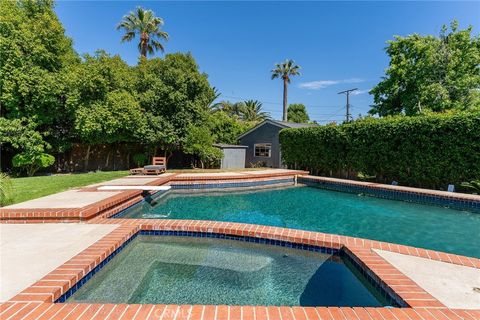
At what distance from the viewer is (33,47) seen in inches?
511

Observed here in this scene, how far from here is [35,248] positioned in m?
3.44

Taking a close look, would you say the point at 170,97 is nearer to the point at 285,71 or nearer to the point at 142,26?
the point at 142,26

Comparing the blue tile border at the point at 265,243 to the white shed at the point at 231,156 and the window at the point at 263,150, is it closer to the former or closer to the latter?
the white shed at the point at 231,156

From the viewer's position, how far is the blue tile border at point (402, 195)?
832 centimetres

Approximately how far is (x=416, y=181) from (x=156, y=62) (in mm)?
17697

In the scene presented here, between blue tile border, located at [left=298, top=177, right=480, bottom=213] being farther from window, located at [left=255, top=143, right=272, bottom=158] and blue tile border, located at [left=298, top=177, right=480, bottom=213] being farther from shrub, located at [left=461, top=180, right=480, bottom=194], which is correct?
window, located at [left=255, top=143, right=272, bottom=158]

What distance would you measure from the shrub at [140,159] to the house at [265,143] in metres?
9.30

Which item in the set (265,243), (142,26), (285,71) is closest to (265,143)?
(142,26)

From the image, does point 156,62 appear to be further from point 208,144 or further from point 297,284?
point 297,284

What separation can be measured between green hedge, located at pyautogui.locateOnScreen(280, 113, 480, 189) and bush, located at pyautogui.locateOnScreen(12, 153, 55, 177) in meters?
15.1

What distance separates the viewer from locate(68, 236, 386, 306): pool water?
284 centimetres

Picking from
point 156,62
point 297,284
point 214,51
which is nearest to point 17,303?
point 297,284

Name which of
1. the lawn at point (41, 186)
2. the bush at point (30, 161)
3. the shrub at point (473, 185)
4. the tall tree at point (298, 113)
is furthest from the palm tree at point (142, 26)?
the tall tree at point (298, 113)

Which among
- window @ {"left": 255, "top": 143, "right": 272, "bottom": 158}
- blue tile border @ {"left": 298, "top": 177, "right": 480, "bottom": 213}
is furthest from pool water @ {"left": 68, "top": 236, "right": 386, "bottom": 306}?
window @ {"left": 255, "top": 143, "right": 272, "bottom": 158}
